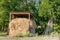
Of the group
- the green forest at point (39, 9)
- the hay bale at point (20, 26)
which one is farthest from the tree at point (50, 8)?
the hay bale at point (20, 26)

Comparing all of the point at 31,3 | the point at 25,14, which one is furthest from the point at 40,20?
the point at 25,14

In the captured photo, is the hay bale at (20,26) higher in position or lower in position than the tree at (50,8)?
lower

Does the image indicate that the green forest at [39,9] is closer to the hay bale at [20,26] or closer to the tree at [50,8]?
the tree at [50,8]

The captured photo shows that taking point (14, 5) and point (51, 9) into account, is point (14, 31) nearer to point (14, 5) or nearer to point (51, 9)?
point (51, 9)

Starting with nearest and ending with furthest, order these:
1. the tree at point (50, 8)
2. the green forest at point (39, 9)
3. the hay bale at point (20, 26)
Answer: the hay bale at point (20, 26) < the tree at point (50, 8) < the green forest at point (39, 9)

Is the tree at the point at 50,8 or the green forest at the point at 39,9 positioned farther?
the green forest at the point at 39,9

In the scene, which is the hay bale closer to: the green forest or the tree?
the green forest

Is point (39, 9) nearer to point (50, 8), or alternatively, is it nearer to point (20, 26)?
point (50, 8)

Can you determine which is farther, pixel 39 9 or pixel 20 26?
pixel 39 9

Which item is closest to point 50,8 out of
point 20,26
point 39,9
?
point 39,9

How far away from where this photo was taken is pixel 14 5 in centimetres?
4219

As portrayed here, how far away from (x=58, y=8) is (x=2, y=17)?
11379mm

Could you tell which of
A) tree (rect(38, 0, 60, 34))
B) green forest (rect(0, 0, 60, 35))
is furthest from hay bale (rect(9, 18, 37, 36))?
tree (rect(38, 0, 60, 34))

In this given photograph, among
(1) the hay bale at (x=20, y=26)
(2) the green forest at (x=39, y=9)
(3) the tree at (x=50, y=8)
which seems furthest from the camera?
(2) the green forest at (x=39, y=9)
